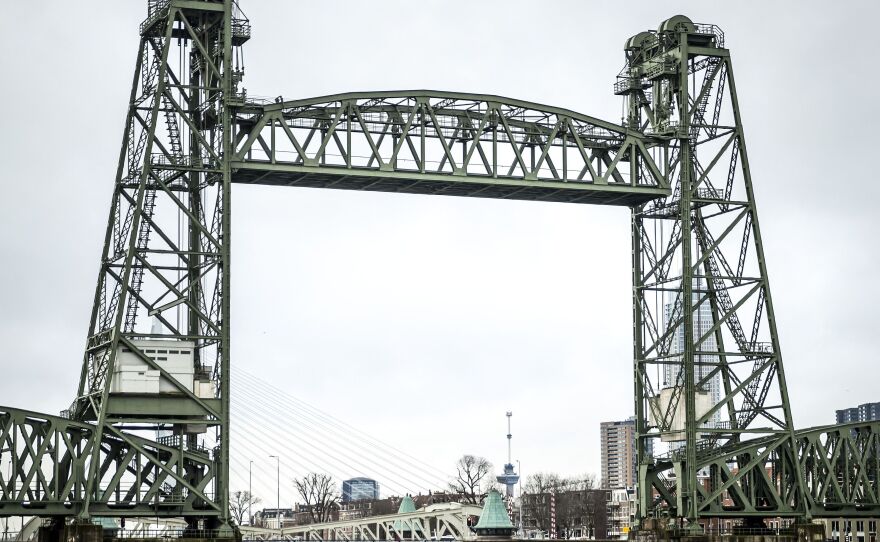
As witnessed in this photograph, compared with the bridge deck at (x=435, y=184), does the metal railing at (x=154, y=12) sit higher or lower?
higher

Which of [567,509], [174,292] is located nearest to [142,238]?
[174,292]

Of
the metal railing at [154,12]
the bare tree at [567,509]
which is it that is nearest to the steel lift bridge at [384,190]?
the metal railing at [154,12]

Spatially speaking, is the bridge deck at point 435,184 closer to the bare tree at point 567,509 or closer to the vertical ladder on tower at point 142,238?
the vertical ladder on tower at point 142,238

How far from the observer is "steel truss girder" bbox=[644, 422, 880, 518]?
7156 cm

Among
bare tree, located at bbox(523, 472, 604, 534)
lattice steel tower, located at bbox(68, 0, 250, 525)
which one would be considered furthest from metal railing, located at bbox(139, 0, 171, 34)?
bare tree, located at bbox(523, 472, 604, 534)

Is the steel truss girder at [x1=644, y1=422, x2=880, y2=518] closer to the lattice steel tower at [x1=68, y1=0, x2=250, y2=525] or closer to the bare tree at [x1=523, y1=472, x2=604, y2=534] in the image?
the lattice steel tower at [x1=68, y1=0, x2=250, y2=525]

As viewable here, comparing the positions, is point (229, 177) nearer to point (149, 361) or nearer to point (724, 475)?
point (149, 361)

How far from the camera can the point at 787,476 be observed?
73.6 meters

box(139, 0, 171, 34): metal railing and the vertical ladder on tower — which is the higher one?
box(139, 0, 171, 34): metal railing

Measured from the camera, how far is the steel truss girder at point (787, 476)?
71562 millimetres

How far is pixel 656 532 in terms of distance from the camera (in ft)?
234

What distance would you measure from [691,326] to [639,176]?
304 inches

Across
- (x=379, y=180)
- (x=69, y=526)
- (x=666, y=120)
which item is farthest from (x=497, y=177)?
(x=69, y=526)

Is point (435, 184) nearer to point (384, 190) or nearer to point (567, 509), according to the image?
point (384, 190)
